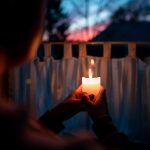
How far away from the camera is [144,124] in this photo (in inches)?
229

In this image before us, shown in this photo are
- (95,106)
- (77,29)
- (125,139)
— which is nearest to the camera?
(125,139)

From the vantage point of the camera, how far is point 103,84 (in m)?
5.75

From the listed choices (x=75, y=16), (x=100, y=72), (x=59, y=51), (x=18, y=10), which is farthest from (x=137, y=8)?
(x=18, y=10)

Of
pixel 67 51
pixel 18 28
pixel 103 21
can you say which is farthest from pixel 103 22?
pixel 18 28

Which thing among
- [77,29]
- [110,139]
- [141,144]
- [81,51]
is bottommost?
[141,144]

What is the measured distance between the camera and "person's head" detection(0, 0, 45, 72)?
0.63m

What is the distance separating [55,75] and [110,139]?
429cm

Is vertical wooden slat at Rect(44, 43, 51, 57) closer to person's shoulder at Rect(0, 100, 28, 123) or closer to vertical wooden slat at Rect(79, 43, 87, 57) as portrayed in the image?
vertical wooden slat at Rect(79, 43, 87, 57)

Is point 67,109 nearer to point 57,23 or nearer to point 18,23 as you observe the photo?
point 18,23

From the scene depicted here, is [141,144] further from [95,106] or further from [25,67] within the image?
[95,106]

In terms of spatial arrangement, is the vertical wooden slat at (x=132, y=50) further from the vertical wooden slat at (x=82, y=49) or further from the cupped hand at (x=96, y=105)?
the cupped hand at (x=96, y=105)

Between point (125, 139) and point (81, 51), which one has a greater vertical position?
point (81, 51)

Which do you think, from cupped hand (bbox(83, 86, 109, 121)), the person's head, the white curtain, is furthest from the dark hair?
the white curtain

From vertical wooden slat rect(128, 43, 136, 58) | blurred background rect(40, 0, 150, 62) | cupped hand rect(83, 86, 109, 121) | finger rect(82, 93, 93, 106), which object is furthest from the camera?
blurred background rect(40, 0, 150, 62)
